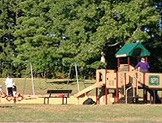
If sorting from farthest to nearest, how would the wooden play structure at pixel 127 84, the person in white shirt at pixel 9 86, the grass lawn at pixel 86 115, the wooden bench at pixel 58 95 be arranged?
the person in white shirt at pixel 9 86 < the wooden bench at pixel 58 95 < the wooden play structure at pixel 127 84 < the grass lawn at pixel 86 115

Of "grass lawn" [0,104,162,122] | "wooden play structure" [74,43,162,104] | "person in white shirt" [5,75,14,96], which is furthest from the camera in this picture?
"person in white shirt" [5,75,14,96]

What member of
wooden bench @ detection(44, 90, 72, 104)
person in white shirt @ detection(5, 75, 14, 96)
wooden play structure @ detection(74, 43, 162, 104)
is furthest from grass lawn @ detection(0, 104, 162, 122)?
person in white shirt @ detection(5, 75, 14, 96)

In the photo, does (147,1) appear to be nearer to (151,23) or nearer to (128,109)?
(151,23)

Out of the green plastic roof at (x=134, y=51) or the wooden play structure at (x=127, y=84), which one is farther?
the green plastic roof at (x=134, y=51)

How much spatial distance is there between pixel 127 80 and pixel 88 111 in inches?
220

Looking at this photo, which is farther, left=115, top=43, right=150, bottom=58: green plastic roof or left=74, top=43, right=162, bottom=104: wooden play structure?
left=115, top=43, right=150, bottom=58: green plastic roof

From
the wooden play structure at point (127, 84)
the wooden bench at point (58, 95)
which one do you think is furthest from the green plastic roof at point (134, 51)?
the wooden bench at point (58, 95)

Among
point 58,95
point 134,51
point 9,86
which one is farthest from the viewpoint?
point 9,86

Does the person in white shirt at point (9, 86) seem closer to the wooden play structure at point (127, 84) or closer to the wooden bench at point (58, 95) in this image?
the wooden bench at point (58, 95)

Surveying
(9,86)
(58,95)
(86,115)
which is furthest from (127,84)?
(9,86)

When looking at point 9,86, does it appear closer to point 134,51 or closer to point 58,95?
point 58,95

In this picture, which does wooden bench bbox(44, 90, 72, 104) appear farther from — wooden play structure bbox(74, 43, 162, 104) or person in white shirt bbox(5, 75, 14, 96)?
person in white shirt bbox(5, 75, 14, 96)

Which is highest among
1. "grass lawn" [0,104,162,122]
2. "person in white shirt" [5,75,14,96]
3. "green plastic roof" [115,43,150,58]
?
Result: "green plastic roof" [115,43,150,58]

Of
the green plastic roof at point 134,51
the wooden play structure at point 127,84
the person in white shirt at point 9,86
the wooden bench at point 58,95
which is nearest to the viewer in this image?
the wooden play structure at point 127,84
